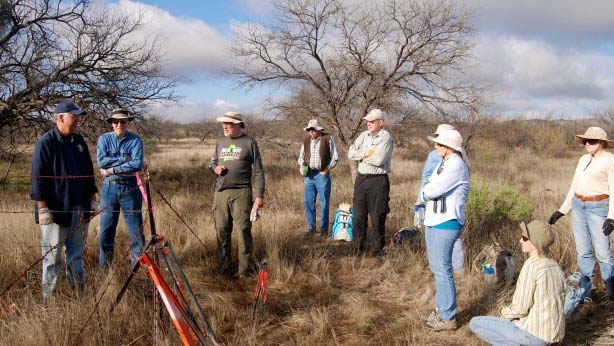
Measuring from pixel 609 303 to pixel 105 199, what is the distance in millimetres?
5248

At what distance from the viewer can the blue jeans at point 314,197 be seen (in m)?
6.63

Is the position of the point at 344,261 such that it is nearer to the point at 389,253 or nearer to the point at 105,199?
the point at 389,253

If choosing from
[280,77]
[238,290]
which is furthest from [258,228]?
[280,77]

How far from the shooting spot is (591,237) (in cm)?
435

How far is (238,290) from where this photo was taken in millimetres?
4387

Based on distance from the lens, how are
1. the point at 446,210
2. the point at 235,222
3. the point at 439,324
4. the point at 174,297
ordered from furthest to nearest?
the point at 235,222, the point at 439,324, the point at 446,210, the point at 174,297

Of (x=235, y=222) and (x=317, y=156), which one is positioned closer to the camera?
(x=235, y=222)

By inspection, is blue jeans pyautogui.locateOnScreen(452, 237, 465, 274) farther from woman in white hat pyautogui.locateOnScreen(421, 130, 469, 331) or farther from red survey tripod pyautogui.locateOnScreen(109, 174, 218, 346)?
red survey tripod pyautogui.locateOnScreen(109, 174, 218, 346)

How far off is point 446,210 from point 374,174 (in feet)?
6.09

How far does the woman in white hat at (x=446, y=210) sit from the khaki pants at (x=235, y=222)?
2.02 metres

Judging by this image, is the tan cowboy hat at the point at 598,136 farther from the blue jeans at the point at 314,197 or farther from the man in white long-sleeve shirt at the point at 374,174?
the blue jeans at the point at 314,197

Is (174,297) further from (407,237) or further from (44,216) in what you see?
(407,237)

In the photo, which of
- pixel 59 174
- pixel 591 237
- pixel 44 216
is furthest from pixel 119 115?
pixel 591 237

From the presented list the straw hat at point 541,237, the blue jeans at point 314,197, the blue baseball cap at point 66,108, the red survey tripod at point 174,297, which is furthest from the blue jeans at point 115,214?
the straw hat at point 541,237
